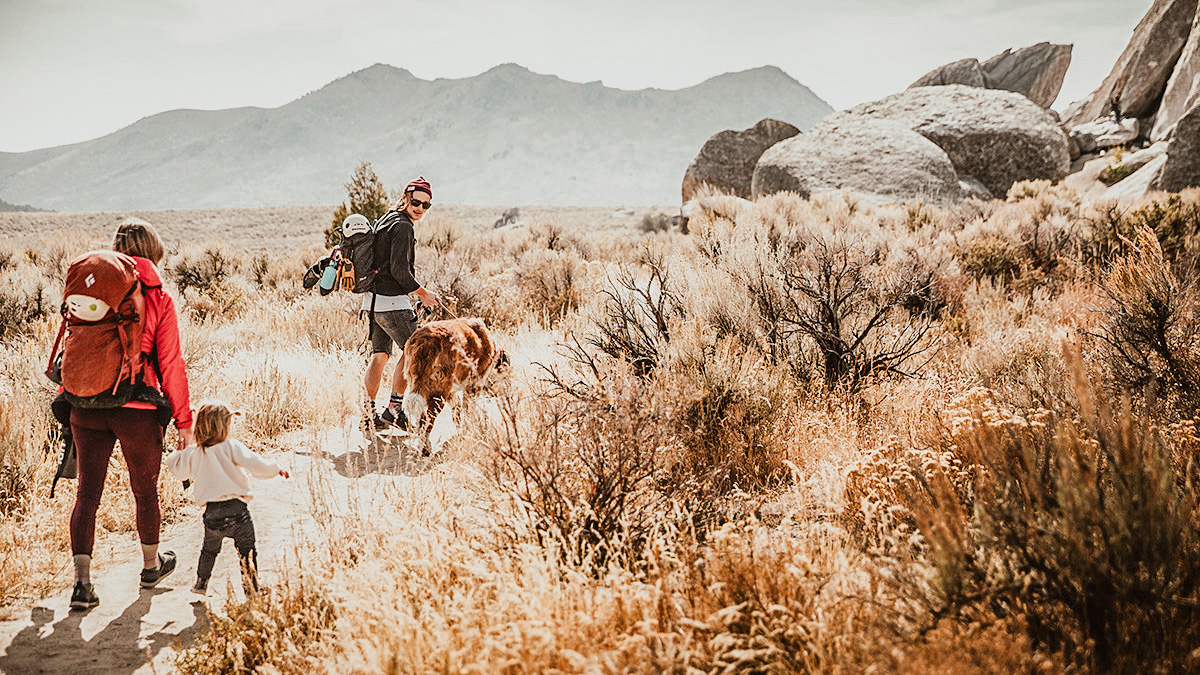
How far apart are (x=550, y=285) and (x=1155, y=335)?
764cm

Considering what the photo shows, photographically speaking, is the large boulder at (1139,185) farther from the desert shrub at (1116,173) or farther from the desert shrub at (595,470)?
the desert shrub at (595,470)

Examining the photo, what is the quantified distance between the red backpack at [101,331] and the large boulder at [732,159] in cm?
1865

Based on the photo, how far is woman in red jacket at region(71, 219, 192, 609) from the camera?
322 cm

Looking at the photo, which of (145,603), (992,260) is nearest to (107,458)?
(145,603)

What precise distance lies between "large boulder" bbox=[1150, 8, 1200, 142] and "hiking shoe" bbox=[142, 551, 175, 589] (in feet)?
84.9

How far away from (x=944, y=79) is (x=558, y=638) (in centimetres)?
3920

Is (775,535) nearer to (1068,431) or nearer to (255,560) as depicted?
(1068,431)

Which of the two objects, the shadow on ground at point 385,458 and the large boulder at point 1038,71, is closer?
the shadow on ground at point 385,458

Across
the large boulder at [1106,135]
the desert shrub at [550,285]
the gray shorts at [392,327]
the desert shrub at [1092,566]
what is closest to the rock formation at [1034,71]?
the large boulder at [1106,135]

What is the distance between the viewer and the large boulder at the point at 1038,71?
3850 centimetres

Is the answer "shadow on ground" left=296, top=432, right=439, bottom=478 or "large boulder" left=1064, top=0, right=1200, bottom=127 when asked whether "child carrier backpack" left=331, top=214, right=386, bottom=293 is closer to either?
"shadow on ground" left=296, top=432, right=439, bottom=478

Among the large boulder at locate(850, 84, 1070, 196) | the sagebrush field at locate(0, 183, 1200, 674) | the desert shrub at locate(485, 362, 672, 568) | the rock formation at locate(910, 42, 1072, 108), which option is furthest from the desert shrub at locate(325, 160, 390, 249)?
the rock formation at locate(910, 42, 1072, 108)

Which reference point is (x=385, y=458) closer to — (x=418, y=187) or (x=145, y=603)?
(x=145, y=603)

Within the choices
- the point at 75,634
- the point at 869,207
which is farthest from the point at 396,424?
the point at 869,207
